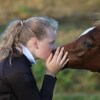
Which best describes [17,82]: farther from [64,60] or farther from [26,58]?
[64,60]

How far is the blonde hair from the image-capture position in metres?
4.74

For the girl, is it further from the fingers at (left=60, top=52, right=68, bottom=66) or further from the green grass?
the green grass

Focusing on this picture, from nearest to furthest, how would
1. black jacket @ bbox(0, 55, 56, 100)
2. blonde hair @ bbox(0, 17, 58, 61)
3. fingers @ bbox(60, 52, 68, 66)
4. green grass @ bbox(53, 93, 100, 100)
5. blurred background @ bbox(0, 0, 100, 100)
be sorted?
black jacket @ bbox(0, 55, 56, 100), blonde hair @ bbox(0, 17, 58, 61), fingers @ bbox(60, 52, 68, 66), green grass @ bbox(53, 93, 100, 100), blurred background @ bbox(0, 0, 100, 100)

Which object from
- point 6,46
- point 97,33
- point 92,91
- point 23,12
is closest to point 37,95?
point 6,46

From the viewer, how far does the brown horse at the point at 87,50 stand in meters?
5.30

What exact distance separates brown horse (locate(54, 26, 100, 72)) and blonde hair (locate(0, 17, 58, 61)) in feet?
1.68

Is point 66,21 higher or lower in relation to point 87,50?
lower

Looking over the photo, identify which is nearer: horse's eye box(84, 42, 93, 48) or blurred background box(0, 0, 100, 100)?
horse's eye box(84, 42, 93, 48)

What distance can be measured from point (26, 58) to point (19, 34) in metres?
0.21

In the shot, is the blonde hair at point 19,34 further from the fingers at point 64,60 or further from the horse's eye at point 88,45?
the horse's eye at point 88,45

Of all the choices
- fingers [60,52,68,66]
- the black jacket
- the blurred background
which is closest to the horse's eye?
fingers [60,52,68,66]

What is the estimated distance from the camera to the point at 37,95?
15.2 feet

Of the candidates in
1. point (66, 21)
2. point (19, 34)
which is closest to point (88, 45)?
point (19, 34)

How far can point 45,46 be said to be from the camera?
4785 mm
